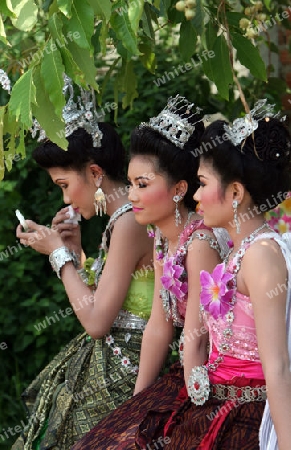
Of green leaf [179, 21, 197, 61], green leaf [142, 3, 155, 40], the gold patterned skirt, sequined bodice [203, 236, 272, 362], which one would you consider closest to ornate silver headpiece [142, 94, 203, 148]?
green leaf [179, 21, 197, 61]

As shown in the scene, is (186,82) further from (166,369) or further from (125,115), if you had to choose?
(166,369)

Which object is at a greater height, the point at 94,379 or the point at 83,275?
the point at 83,275

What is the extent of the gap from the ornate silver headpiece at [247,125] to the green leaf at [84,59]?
48cm

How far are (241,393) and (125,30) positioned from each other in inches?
43.7

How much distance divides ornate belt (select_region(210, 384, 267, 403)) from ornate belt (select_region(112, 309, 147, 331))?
2.55 feet

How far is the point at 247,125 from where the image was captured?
270 centimetres

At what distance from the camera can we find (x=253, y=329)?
8.70 ft

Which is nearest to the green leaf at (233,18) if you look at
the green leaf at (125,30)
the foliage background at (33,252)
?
the green leaf at (125,30)

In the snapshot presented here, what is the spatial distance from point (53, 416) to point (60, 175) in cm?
93

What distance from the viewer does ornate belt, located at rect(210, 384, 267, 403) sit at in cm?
268

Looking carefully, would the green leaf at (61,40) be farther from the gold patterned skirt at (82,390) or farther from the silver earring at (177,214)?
the gold patterned skirt at (82,390)

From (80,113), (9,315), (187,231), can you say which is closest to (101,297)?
(187,231)

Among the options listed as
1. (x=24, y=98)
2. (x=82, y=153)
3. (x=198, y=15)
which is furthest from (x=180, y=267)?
(x=24, y=98)

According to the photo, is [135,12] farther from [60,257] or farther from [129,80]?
[129,80]
